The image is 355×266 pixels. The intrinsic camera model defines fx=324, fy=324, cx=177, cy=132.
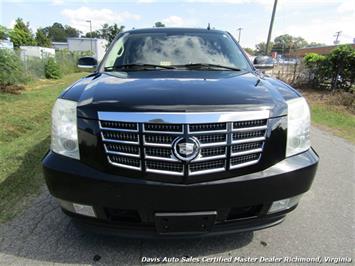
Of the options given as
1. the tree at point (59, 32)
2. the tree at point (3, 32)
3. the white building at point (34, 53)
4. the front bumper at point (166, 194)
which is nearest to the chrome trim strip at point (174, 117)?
the front bumper at point (166, 194)

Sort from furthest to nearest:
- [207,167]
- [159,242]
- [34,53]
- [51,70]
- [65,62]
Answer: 1. [34,53]
2. [65,62]
3. [51,70]
4. [159,242]
5. [207,167]

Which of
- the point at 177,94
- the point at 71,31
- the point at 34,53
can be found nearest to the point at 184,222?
the point at 177,94

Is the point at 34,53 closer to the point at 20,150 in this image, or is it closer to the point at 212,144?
the point at 20,150

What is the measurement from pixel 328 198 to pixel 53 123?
3.00 m

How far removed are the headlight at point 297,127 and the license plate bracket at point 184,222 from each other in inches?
29.4

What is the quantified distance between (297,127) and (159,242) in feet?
4.67

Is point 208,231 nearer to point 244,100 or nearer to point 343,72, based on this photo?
point 244,100

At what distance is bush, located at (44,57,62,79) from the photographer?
21.8m

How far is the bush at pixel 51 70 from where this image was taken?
71.6 feet

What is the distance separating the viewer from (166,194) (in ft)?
7.00

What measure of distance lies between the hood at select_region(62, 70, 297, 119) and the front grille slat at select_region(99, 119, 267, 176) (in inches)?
4.3

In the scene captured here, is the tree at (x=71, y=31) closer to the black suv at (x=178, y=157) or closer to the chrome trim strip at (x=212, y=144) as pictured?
the black suv at (x=178, y=157)

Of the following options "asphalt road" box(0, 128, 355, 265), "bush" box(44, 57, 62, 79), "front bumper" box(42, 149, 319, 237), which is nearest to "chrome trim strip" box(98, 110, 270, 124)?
"front bumper" box(42, 149, 319, 237)

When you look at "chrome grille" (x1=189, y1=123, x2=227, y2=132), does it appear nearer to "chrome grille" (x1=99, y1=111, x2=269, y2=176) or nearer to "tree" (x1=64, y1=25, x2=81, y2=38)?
"chrome grille" (x1=99, y1=111, x2=269, y2=176)
